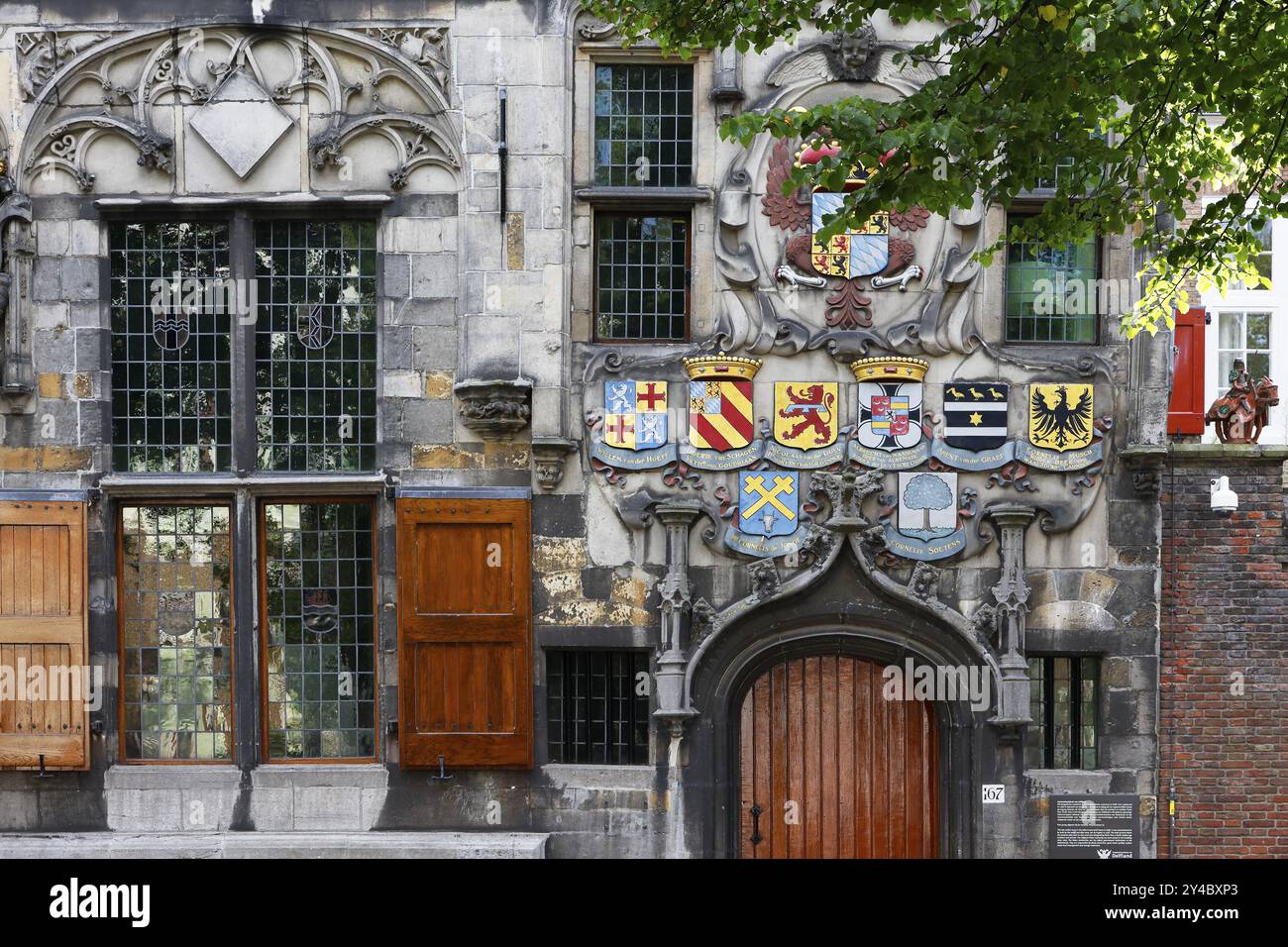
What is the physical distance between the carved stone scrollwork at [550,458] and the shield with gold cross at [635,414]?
355 mm

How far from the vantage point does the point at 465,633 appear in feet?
35.1

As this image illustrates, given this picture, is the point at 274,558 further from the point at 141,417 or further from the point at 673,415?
the point at 673,415

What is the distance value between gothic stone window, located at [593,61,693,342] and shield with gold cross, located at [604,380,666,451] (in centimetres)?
47

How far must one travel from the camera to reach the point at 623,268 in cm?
1109

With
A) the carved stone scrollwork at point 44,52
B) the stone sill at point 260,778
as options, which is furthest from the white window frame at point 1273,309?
the carved stone scrollwork at point 44,52

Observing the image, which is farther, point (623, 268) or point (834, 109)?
point (623, 268)

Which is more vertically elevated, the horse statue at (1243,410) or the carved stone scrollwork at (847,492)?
the horse statue at (1243,410)

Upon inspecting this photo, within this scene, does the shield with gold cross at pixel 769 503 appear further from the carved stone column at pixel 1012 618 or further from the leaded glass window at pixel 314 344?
the leaded glass window at pixel 314 344

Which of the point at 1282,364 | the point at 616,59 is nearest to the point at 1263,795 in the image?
the point at 1282,364

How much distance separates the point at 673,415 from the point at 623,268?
129 centimetres

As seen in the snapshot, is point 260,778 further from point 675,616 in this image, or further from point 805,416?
point 805,416

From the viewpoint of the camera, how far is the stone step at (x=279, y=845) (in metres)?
10.4

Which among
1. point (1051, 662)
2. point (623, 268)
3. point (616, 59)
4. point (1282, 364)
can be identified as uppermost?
point (616, 59)

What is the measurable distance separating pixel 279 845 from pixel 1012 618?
19.6 feet
